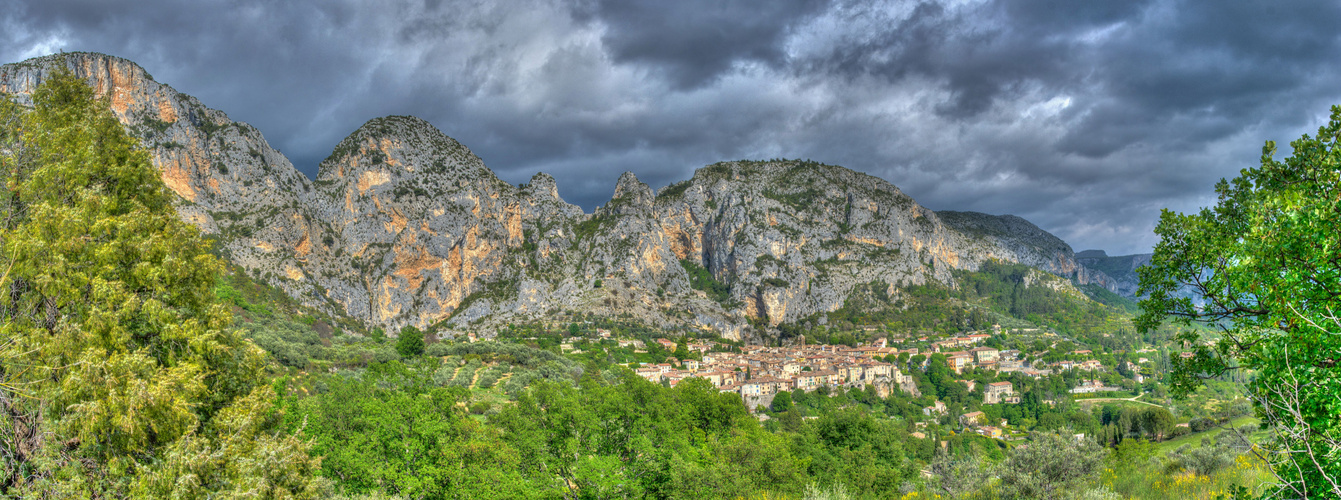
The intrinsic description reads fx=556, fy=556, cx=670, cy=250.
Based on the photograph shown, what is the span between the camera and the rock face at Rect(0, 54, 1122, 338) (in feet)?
275

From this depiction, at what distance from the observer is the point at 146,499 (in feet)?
20.3

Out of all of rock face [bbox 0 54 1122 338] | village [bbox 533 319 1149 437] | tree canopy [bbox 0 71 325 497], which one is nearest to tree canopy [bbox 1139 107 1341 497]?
tree canopy [bbox 0 71 325 497]

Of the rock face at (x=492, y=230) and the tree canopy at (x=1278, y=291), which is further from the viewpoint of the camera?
the rock face at (x=492, y=230)

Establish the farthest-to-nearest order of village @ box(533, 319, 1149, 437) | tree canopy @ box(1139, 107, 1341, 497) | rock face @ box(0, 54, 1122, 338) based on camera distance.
→ rock face @ box(0, 54, 1122, 338) → village @ box(533, 319, 1149, 437) → tree canopy @ box(1139, 107, 1341, 497)

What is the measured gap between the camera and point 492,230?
11081 centimetres

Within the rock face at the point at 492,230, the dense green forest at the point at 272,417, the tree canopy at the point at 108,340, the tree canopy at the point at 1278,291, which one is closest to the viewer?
the tree canopy at the point at 1278,291

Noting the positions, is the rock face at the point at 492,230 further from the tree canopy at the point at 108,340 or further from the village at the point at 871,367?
the tree canopy at the point at 108,340

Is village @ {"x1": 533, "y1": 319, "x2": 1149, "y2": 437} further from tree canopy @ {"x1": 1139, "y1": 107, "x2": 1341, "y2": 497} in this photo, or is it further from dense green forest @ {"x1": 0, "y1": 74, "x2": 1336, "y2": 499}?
tree canopy @ {"x1": 1139, "y1": 107, "x2": 1341, "y2": 497}

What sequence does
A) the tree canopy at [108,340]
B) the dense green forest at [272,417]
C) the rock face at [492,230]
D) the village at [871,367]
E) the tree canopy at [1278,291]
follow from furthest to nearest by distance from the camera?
the rock face at [492,230], the village at [871,367], the dense green forest at [272,417], the tree canopy at [108,340], the tree canopy at [1278,291]

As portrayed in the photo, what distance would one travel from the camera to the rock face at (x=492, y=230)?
83.7m

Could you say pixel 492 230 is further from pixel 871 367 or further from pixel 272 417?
pixel 272 417

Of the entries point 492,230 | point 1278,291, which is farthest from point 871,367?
point 1278,291

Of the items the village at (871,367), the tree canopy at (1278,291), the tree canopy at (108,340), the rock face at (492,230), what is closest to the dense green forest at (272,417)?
the tree canopy at (108,340)

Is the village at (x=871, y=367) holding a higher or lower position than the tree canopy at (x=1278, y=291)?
lower
